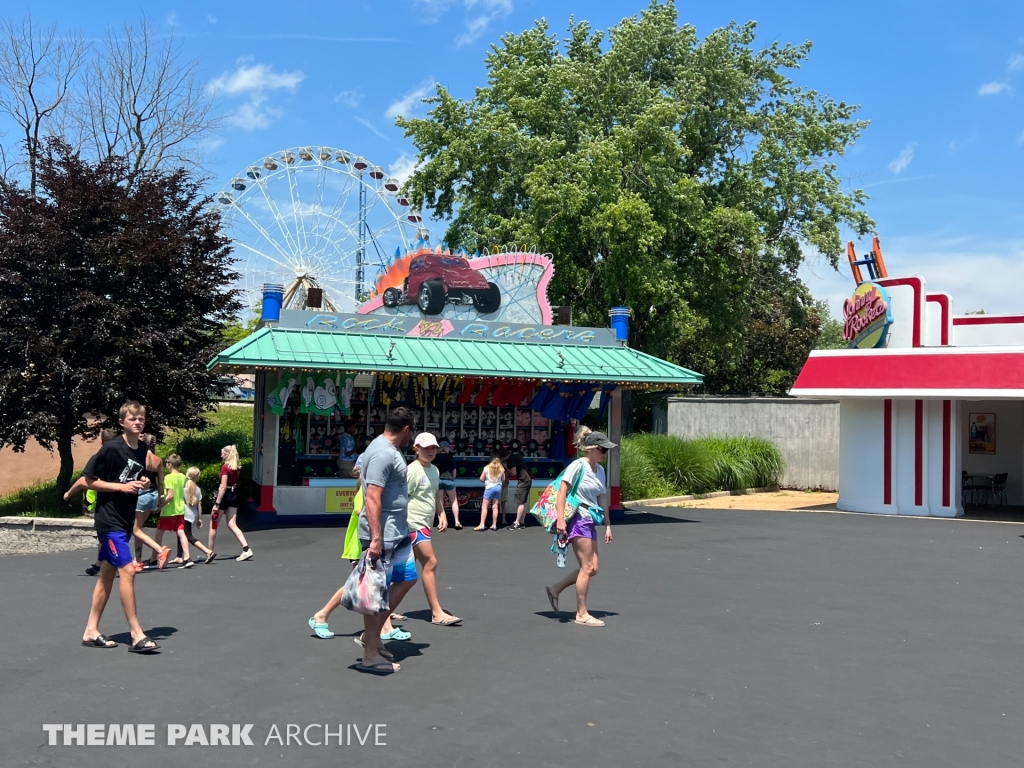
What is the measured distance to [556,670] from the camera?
7.25 m

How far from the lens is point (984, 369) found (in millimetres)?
20094

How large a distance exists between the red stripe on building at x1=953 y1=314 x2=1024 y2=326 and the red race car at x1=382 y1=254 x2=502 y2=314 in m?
11.8

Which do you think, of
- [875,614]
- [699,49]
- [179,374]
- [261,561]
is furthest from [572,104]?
[875,614]

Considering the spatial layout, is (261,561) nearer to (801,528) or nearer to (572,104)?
(801,528)

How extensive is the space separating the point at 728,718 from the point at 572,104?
96.7ft

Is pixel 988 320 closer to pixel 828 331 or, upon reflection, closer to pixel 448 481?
pixel 448 481

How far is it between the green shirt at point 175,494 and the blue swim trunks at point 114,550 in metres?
4.73

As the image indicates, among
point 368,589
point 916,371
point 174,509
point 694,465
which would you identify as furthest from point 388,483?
point 694,465

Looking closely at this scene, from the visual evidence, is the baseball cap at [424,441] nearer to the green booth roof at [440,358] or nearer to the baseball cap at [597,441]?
the baseball cap at [597,441]

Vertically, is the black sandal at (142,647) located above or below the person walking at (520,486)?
below

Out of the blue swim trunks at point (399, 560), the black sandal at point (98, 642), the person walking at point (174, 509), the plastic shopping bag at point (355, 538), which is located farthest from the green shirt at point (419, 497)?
the person walking at point (174, 509)

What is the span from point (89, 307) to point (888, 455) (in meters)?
16.5

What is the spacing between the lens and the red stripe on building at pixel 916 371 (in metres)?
20.0

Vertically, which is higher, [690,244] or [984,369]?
[690,244]
